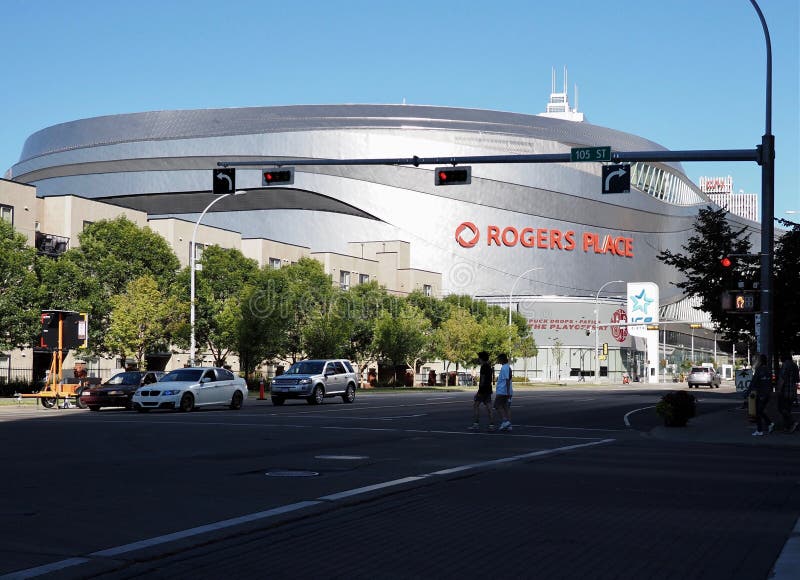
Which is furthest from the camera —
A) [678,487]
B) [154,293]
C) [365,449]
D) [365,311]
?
[365,311]

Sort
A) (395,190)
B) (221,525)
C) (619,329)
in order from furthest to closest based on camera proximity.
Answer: (395,190)
(619,329)
(221,525)

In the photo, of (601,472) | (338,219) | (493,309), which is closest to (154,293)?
(601,472)

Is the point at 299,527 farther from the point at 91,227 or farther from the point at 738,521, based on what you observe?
the point at 91,227

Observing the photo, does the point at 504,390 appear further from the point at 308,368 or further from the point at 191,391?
the point at 308,368

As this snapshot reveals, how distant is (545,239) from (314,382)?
109329 mm

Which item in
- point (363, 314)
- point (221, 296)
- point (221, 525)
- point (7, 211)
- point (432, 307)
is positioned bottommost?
point (221, 525)

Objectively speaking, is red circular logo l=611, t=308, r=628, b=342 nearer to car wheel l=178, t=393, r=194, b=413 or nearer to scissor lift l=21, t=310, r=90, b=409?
scissor lift l=21, t=310, r=90, b=409

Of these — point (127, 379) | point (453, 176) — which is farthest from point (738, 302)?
point (127, 379)

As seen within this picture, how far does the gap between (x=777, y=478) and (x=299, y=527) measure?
900 cm

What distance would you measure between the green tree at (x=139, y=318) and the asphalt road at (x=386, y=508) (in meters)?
34.3

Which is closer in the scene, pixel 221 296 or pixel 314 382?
pixel 314 382

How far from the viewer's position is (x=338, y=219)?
465 feet

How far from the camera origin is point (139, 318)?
56.8 metres

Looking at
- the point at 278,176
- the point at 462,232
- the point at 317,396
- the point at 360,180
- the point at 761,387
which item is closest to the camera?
the point at 761,387
